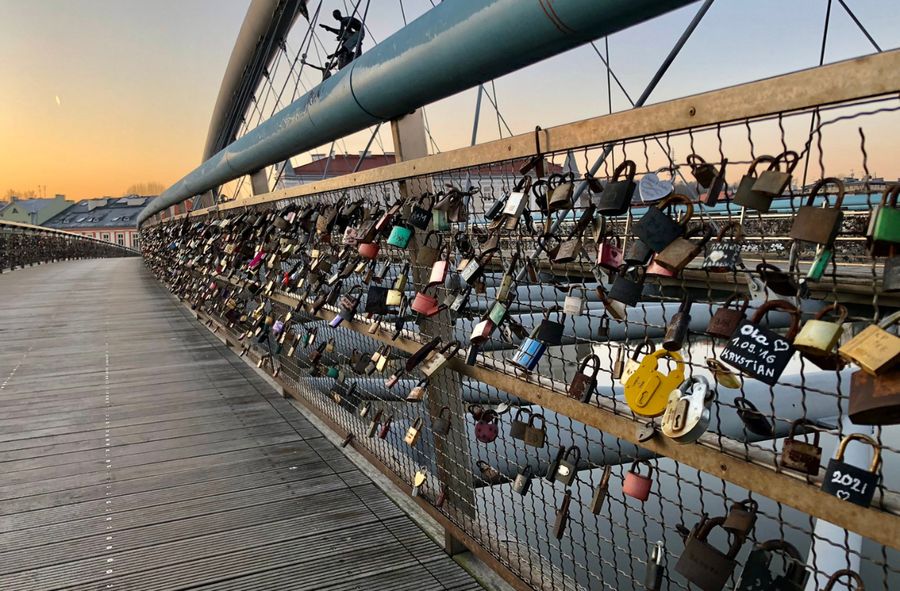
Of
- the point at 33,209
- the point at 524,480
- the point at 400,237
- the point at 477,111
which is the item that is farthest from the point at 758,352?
the point at 33,209

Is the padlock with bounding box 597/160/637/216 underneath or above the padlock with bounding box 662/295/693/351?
above

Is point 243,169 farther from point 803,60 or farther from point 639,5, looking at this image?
point 639,5

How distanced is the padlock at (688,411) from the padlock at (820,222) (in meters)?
0.37

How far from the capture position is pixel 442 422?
8.20 ft

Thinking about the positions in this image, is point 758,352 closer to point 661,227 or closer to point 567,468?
point 661,227

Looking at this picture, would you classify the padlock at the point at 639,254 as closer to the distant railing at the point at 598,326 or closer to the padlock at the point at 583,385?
the distant railing at the point at 598,326

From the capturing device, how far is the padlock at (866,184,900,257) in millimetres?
909

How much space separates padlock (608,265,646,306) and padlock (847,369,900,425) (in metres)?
0.45

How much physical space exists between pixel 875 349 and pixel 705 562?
58 cm

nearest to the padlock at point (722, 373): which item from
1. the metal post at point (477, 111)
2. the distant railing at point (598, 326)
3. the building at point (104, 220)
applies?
the distant railing at point (598, 326)

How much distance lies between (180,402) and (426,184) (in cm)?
312

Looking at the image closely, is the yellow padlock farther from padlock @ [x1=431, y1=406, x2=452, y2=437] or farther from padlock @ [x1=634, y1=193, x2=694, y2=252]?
padlock @ [x1=431, y1=406, x2=452, y2=437]

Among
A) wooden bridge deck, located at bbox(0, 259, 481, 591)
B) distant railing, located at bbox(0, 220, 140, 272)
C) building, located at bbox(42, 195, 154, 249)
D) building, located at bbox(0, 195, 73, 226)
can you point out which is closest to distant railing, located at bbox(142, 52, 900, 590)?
wooden bridge deck, located at bbox(0, 259, 481, 591)

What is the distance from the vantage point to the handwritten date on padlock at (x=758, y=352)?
105 centimetres
